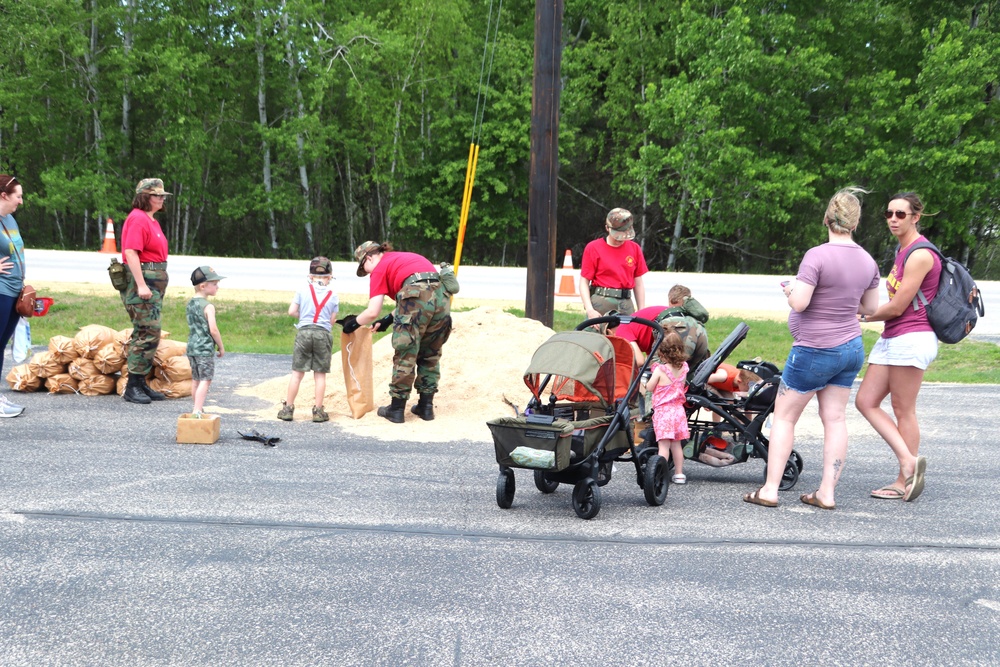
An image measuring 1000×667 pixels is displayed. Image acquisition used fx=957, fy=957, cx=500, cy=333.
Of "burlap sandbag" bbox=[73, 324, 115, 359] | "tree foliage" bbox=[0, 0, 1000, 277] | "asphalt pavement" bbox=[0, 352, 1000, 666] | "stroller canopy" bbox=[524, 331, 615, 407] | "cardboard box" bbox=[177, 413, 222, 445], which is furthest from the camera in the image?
"tree foliage" bbox=[0, 0, 1000, 277]

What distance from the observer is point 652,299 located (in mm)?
19516

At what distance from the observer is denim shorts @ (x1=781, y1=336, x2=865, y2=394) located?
577cm

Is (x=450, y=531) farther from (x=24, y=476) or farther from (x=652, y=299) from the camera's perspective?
(x=652, y=299)

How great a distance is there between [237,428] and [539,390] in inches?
128

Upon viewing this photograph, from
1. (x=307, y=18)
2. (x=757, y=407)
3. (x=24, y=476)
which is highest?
(x=307, y=18)

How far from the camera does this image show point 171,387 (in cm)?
977

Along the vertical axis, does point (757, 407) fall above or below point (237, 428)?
above

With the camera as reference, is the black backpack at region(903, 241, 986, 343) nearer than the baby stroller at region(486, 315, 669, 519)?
No

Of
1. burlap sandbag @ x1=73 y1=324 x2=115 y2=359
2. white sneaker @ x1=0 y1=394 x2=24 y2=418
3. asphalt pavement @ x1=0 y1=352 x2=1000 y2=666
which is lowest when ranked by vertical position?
asphalt pavement @ x1=0 y1=352 x2=1000 y2=666

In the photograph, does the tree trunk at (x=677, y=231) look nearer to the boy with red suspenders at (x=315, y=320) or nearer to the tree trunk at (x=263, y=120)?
the tree trunk at (x=263, y=120)

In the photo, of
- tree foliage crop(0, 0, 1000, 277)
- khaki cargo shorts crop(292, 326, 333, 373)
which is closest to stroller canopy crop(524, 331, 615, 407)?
khaki cargo shorts crop(292, 326, 333, 373)

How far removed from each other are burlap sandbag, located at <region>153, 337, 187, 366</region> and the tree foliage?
17.6 meters

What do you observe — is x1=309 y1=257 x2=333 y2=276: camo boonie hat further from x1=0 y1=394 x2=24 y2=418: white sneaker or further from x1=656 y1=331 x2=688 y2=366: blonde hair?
x1=656 y1=331 x2=688 y2=366: blonde hair

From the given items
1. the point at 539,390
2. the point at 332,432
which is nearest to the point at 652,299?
the point at 332,432
